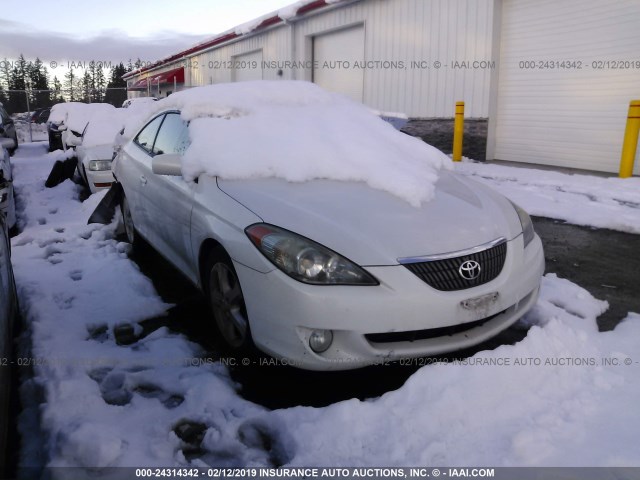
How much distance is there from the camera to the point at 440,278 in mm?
2506

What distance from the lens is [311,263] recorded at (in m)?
2.45

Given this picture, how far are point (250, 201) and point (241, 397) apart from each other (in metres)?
0.98

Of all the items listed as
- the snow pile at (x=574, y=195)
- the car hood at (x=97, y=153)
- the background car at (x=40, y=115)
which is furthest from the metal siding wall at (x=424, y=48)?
the background car at (x=40, y=115)

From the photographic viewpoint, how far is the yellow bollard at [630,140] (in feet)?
26.7

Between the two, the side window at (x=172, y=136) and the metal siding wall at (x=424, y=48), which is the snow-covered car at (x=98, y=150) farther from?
the metal siding wall at (x=424, y=48)

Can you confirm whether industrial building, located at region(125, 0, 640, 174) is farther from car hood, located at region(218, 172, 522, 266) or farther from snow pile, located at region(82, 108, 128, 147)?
→ car hood, located at region(218, 172, 522, 266)

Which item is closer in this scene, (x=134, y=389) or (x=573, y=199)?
(x=134, y=389)

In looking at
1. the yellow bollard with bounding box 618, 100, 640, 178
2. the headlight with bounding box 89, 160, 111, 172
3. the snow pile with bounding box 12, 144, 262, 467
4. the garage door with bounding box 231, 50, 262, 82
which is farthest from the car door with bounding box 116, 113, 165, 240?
the garage door with bounding box 231, 50, 262, 82

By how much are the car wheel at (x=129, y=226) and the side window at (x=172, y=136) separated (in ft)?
3.06

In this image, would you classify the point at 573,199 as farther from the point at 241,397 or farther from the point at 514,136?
the point at 241,397

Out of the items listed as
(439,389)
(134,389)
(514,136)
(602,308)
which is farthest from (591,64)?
(134,389)

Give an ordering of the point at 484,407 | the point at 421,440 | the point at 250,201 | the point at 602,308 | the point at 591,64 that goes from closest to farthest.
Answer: the point at 421,440, the point at 484,407, the point at 250,201, the point at 602,308, the point at 591,64

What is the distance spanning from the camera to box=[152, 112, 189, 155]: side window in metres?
3.74

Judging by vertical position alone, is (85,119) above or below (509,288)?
above
